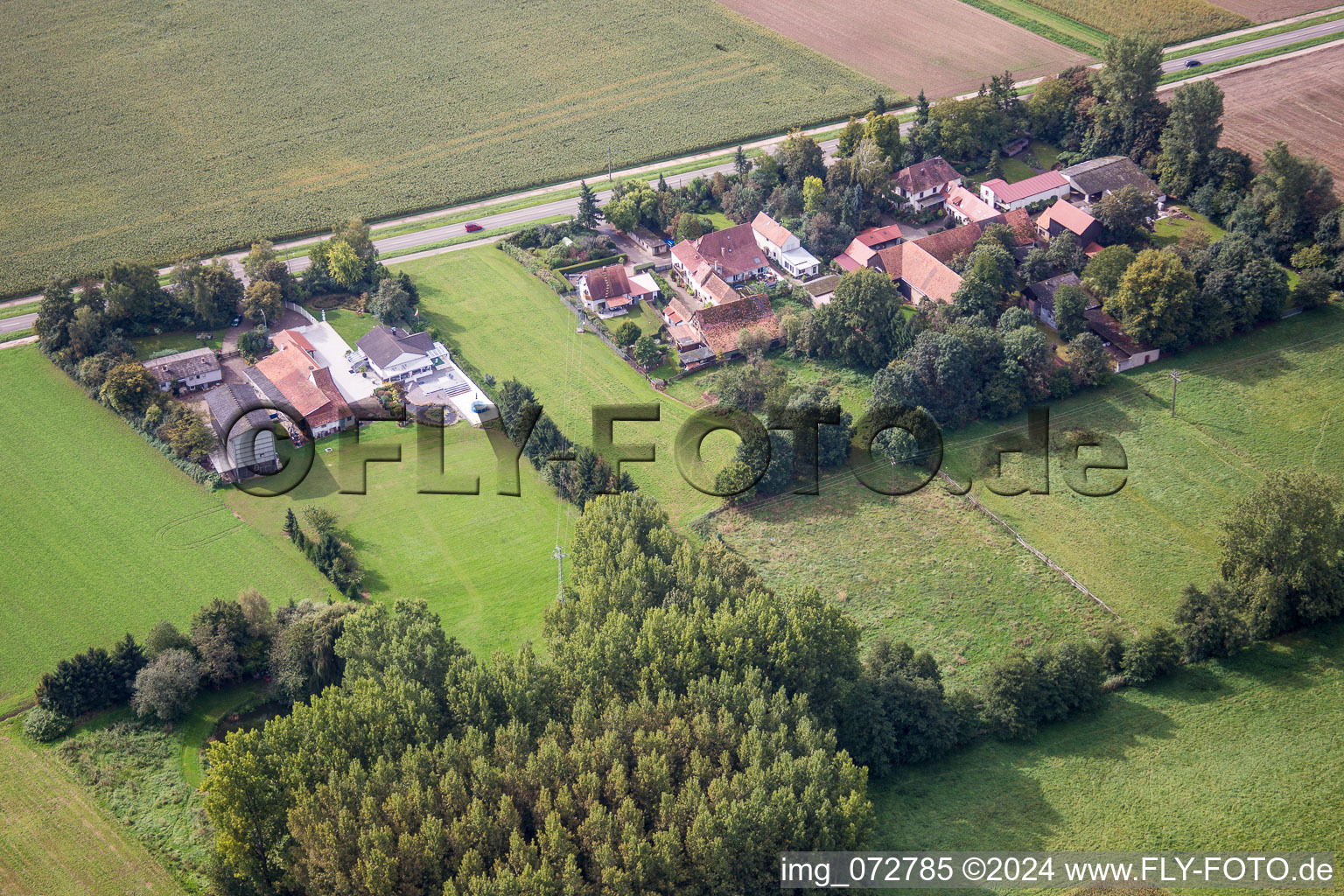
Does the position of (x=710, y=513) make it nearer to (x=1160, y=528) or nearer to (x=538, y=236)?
(x=1160, y=528)

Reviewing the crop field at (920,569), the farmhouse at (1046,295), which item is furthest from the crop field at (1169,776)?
the farmhouse at (1046,295)

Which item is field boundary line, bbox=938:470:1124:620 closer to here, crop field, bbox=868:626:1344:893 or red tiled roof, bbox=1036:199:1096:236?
crop field, bbox=868:626:1344:893

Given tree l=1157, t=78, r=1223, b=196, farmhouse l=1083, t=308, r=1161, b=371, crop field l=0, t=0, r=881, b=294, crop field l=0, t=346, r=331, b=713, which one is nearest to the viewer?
crop field l=0, t=346, r=331, b=713

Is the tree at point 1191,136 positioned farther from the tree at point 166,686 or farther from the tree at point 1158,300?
the tree at point 166,686

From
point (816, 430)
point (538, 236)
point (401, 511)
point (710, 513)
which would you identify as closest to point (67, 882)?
point (401, 511)

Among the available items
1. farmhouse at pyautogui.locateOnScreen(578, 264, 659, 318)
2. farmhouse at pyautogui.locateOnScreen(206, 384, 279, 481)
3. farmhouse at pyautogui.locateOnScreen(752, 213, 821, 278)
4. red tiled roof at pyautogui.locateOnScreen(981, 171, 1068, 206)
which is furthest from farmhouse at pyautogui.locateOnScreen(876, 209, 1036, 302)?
farmhouse at pyautogui.locateOnScreen(206, 384, 279, 481)

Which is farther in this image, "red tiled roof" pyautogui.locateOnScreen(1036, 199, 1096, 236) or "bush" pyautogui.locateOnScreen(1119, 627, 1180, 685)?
"red tiled roof" pyautogui.locateOnScreen(1036, 199, 1096, 236)

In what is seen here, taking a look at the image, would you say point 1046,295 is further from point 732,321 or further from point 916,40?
point 916,40

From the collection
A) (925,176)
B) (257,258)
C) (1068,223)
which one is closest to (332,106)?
(257,258)
